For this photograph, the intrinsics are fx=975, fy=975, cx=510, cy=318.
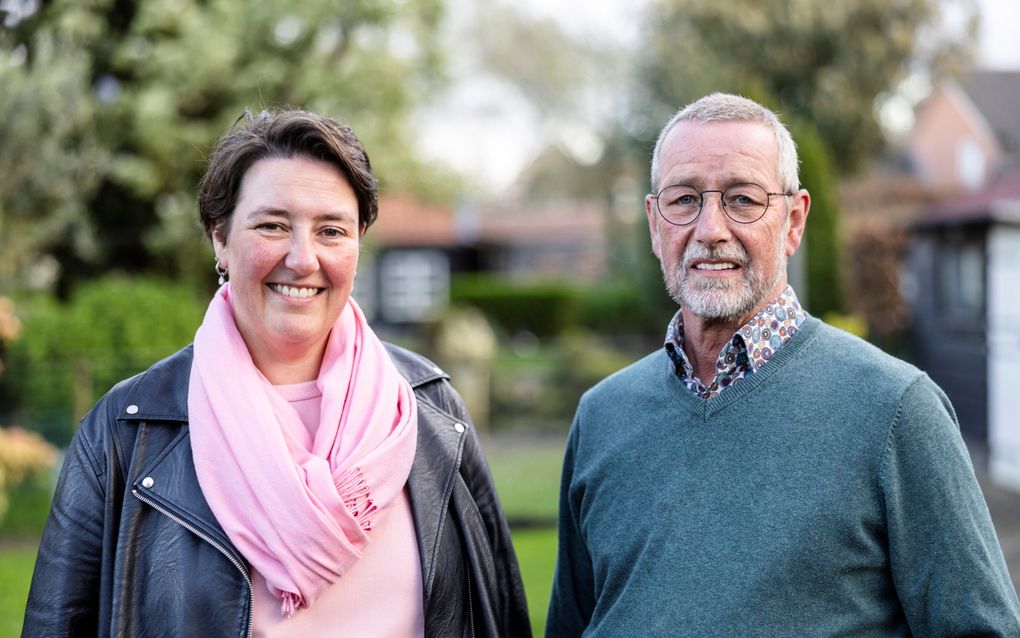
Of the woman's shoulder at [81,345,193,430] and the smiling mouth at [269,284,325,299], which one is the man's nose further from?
the woman's shoulder at [81,345,193,430]

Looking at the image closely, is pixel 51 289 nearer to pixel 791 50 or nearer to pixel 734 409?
pixel 734 409

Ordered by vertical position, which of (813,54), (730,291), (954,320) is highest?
(813,54)

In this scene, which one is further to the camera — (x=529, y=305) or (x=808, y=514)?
(x=529, y=305)

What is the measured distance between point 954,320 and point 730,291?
1173 cm

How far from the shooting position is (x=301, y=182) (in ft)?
7.50

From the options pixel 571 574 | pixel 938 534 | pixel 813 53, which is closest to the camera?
pixel 938 534

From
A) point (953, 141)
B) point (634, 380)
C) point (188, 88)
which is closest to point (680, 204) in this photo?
point (634, 380)

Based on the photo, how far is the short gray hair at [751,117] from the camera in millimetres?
2309

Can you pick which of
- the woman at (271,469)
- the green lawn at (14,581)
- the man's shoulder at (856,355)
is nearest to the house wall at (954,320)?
the green lawn at (14,581)

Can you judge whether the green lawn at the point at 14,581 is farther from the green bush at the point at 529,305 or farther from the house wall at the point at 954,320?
the green bush at the point at 529,305

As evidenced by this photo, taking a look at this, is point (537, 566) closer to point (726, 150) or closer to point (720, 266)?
point (720, 266)

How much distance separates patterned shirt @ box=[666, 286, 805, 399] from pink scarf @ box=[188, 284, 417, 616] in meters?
0.77

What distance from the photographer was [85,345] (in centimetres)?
995

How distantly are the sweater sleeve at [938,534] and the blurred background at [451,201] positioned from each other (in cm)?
374
